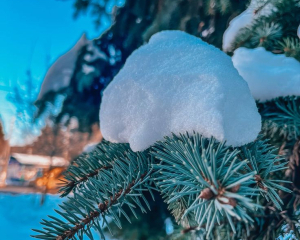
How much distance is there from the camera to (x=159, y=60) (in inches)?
12.4

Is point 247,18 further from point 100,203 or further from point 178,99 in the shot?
point 100,203

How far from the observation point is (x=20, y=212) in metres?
4.20

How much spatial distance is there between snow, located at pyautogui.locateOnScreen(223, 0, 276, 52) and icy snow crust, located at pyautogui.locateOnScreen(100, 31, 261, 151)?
294 millimetres

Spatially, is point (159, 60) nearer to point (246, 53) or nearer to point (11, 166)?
point (246, 53)

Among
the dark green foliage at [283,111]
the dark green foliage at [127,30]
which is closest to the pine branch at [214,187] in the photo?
the dark green foliage at [283,111]

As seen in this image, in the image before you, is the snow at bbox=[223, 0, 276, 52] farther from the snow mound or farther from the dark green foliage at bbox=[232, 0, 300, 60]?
the snow mound

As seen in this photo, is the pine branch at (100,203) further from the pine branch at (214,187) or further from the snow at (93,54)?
the snow at (93,54)

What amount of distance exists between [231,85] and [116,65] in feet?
4.74

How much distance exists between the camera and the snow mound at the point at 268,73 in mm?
408

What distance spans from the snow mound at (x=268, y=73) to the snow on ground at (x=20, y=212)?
3.86 meters

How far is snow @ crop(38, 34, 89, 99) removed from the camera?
2.17 m

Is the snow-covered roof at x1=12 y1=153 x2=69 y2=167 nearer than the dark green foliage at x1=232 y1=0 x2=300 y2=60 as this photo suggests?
No

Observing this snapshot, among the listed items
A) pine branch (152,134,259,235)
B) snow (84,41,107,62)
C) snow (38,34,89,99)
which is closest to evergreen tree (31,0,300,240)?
pine branch (152,134,259,235)

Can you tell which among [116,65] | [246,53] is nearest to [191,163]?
[246,53]
